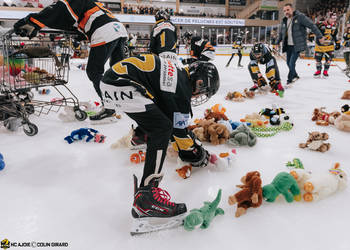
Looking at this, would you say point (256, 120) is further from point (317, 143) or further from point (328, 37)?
point (328, 37)

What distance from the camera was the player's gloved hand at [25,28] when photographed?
6.41ft

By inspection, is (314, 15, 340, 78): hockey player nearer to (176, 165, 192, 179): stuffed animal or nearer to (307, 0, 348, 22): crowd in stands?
(176, 165, 192, 179): stuffed animal

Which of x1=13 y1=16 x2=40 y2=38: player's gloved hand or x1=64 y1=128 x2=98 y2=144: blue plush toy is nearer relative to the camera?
x1=13 y1=16 x2=40 y2=38: player's gloved hand

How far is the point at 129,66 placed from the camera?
1147 mm

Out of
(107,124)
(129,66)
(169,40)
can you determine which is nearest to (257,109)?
(169,40)

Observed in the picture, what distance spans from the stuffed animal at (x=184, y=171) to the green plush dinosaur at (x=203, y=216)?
347mm

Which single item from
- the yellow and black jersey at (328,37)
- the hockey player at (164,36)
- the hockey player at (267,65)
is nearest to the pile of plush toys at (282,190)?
the hockey player at (164,36)

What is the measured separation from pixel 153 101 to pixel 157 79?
11cm

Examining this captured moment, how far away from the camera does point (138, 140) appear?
6.21 ft

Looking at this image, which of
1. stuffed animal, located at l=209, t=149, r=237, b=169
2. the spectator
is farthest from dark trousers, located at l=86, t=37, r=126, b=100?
the spectator

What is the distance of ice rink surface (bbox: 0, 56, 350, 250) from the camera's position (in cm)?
102

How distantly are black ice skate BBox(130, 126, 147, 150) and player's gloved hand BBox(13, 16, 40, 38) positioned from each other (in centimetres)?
126

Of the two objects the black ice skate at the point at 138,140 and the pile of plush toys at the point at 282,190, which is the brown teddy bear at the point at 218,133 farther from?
the pile of plush toys at the point at 282,190

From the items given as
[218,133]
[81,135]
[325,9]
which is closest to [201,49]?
[218,133]
